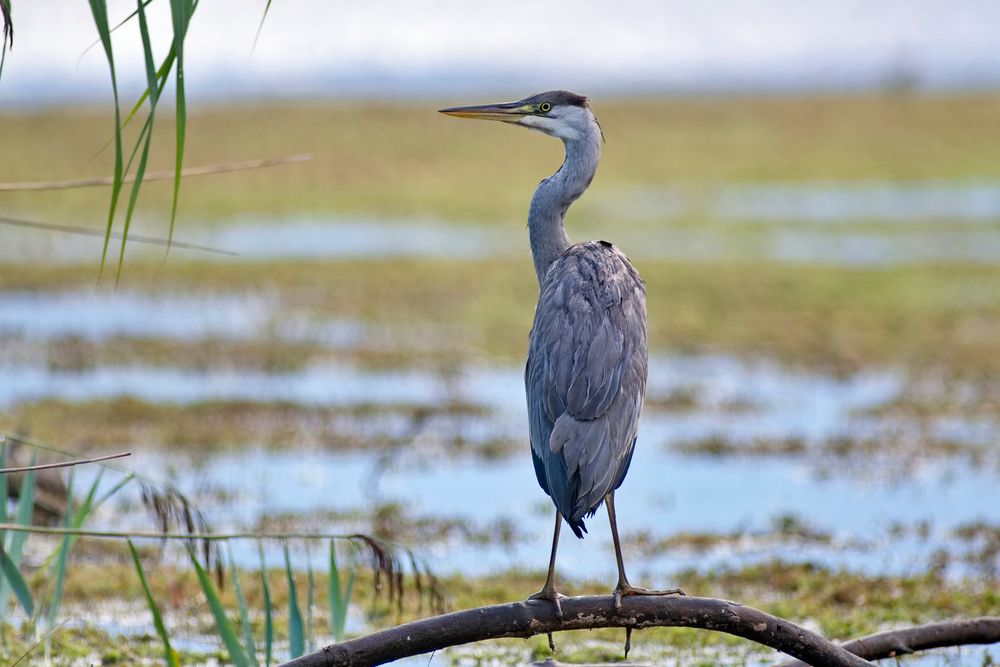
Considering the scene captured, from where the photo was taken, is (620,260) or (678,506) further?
(678,506)

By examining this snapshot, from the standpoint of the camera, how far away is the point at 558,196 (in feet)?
18.2

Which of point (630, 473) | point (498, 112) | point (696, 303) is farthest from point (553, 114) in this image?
point (696, 303)

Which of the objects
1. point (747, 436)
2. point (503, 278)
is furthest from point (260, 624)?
point (503, 278)

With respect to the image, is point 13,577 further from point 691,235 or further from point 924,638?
point 691,235

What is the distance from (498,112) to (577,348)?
1.09 m

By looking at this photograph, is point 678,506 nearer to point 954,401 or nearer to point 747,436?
point 747,436

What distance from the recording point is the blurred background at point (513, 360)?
28.4 ft

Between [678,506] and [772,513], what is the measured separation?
0.69 metres

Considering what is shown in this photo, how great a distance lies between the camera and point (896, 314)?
16.5m

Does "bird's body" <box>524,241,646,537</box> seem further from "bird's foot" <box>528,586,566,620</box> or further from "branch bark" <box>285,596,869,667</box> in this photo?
"branch bark" <box>285,596,869,667</box>

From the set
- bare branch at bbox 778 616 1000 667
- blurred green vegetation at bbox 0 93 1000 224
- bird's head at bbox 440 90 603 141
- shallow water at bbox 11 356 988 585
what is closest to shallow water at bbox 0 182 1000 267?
blurred green vegetation at bbox 0 93 1000 224

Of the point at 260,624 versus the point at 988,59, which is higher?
the point at 988,59

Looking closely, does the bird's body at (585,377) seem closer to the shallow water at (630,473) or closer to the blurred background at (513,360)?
the blurred background at (513,360)

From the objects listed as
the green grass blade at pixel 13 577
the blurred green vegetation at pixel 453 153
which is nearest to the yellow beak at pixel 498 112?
the green grass blade at pixel 13 577
